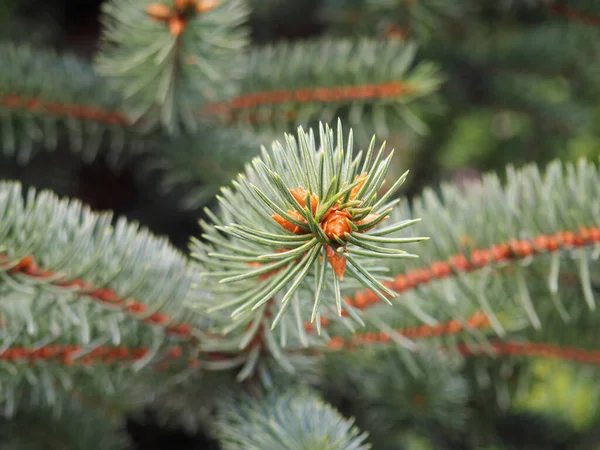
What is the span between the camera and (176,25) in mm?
556

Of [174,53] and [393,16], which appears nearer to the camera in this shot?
[174,53]

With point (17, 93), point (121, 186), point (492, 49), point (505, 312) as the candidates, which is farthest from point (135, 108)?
point (492, 49)

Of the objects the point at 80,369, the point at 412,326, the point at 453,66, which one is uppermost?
the point at 453,66

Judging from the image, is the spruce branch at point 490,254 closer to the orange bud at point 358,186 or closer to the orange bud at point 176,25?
the orange bud at point 358,186

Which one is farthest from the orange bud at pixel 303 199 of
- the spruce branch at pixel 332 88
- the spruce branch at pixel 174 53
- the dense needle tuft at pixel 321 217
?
the spruce branch at pixel 332 88

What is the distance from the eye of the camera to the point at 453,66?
3.26 ft

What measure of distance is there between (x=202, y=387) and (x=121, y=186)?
1.74 ft

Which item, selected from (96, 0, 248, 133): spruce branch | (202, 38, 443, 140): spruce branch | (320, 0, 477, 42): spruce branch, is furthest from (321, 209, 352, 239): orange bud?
(320, 0, 477, 42): spruce branch

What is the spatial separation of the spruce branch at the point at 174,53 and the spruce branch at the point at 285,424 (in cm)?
30

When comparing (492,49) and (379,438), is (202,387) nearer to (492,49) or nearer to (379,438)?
(379,438)

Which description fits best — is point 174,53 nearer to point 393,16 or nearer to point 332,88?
point 332,88

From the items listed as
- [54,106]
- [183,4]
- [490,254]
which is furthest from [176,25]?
[490,254]

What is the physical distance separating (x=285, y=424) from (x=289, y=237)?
0.16 metres

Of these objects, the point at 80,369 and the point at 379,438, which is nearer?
the point at 80,369
